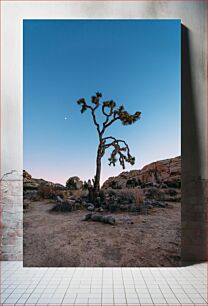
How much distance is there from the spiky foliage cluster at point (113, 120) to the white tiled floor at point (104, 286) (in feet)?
2.86

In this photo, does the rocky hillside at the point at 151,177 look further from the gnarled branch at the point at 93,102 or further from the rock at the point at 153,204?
the gnarled branch at the point at 93,102

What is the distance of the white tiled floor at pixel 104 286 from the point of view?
1990 millimetres

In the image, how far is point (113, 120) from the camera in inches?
104

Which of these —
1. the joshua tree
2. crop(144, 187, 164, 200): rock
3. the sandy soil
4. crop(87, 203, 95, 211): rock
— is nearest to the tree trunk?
the joshua tree

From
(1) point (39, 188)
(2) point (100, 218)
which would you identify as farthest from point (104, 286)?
(1) point (39, 188)

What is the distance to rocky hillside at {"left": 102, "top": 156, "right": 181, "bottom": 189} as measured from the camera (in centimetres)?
262

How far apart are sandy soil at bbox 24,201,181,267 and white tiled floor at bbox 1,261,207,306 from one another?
0.07 meters

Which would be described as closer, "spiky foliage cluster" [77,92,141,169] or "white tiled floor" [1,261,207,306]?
"white tiled floor" [1,261,207,306]

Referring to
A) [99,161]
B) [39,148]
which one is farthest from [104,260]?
[39,148]

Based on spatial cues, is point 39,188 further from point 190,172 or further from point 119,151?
point 190,172

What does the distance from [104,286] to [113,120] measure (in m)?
1.27

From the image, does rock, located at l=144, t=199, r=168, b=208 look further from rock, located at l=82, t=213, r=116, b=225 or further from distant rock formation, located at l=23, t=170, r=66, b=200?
distant rock formation, located at l=23, t=170, r=66, b=200

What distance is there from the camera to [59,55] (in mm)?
2648

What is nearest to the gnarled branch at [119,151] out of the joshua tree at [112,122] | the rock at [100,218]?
the joshua tree at [112,122]
